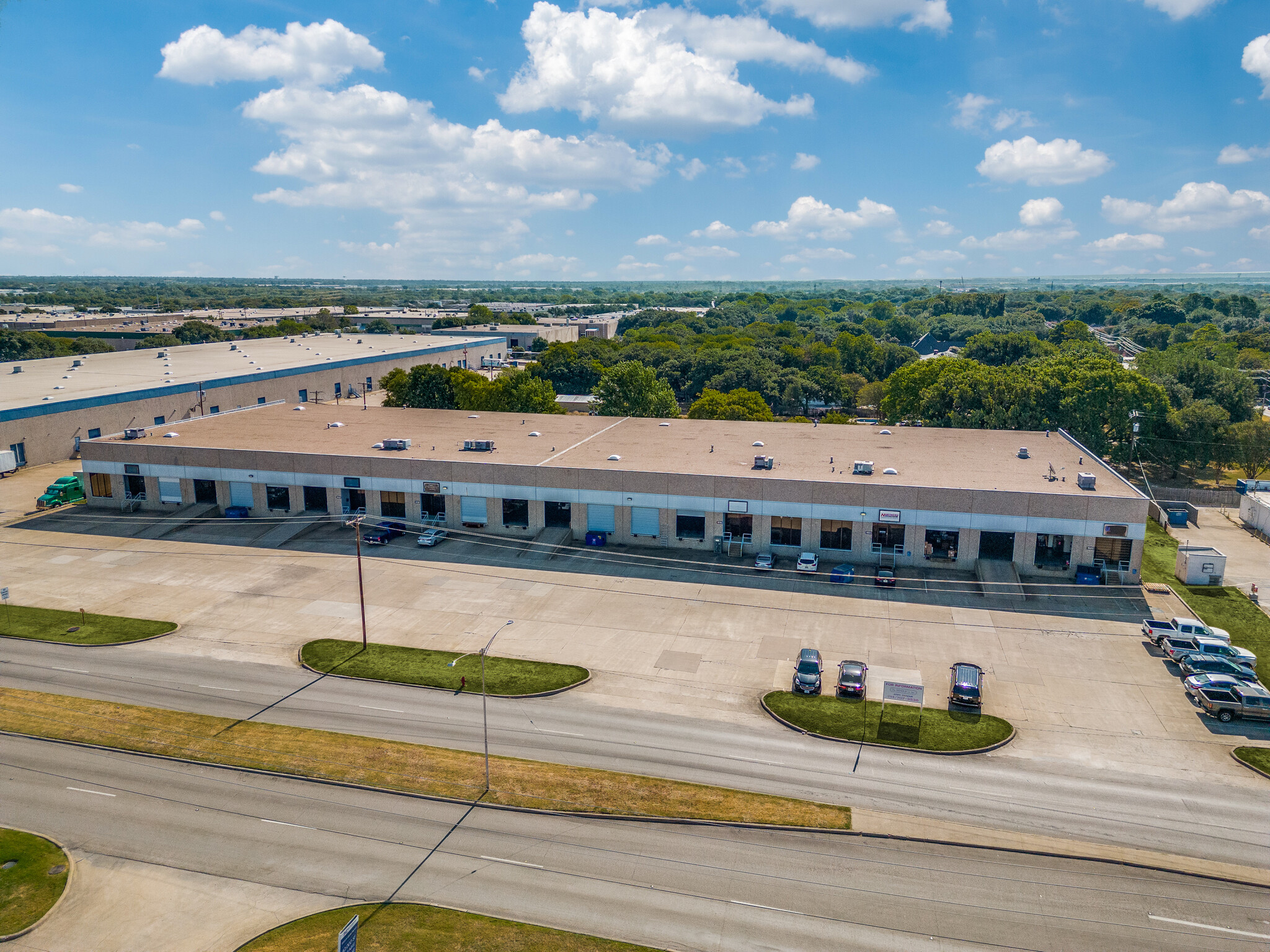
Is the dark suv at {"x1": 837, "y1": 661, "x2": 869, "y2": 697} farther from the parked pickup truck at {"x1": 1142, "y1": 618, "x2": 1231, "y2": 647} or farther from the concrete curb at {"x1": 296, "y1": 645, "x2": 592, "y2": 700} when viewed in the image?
the parked pickup truck at {"x1": 1142, "y1": 618, "x2": 1231, "y2": 647}

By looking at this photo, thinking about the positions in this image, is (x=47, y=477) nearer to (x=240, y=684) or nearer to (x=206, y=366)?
(x=206, y=366)

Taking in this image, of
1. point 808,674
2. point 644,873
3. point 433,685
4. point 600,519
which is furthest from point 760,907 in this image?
point 600,519

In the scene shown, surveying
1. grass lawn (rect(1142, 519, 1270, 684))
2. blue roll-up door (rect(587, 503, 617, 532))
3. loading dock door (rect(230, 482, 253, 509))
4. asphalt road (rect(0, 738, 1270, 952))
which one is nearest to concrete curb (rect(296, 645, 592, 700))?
asphalt road (rect(0, 738, 1270, 952))

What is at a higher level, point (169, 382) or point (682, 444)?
point (169, 382)

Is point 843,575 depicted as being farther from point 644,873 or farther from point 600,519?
point 644,873

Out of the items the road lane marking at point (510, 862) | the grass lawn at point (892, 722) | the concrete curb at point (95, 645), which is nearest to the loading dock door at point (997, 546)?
the grass lawn at point (892, 722)

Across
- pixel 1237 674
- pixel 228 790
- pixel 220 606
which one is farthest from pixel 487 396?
pixel 1237 674
